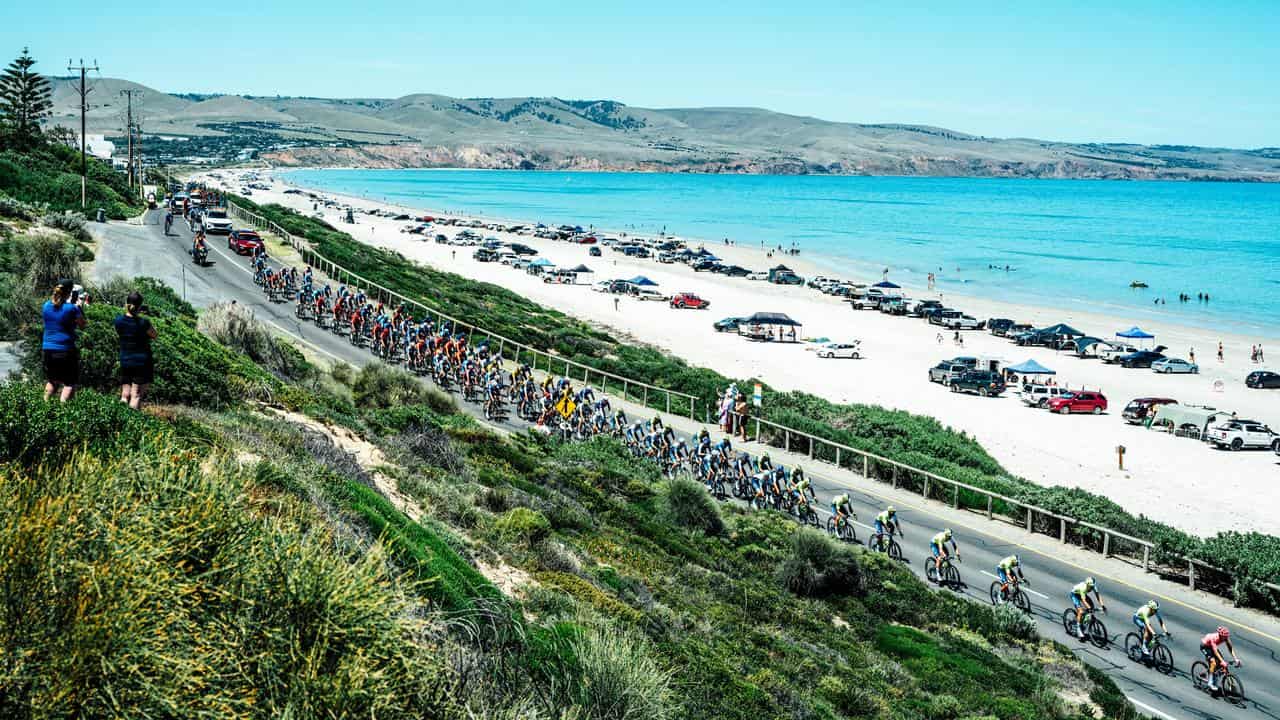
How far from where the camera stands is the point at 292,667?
17.6 ft

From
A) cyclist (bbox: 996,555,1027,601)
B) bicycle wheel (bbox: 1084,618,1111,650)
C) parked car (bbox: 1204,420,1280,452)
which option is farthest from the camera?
parked car (bbox: 1204,420,1280,452)

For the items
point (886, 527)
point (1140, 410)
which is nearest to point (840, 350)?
point (1140, 410)

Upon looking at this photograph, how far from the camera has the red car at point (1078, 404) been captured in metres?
41.9

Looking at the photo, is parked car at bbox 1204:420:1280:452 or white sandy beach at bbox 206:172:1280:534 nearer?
white sandy beach at bbox 206:172:1280:534

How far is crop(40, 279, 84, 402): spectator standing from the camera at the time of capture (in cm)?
1095

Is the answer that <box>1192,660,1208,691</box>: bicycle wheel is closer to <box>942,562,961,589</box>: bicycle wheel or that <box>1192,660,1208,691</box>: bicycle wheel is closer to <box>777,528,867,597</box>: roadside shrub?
<box>942,562,961,589</box>: bicycle wheel

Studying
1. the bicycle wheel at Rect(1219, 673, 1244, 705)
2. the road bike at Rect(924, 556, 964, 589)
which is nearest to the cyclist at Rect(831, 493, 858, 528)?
the road bike at Rect(924, 556, 964, 589)

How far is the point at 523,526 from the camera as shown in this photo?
45.6 feet

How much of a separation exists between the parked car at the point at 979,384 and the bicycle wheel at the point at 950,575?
27.5 metres

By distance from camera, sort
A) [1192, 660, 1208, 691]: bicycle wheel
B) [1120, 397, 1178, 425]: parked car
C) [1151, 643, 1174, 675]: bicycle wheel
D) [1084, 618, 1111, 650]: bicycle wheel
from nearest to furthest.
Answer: [1192, 660, 1208, 691]: bicycle wheel
[1151, 643, 1174, 675]: bicycle wheel
[1084, 618, 1111, 650]: bicycle wheel
[1120, 397, 1178, 425]: parked car

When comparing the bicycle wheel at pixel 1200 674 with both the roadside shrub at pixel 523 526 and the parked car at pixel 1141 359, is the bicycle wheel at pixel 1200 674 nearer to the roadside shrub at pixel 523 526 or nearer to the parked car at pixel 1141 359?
the roadside shrub at pixel 523 526

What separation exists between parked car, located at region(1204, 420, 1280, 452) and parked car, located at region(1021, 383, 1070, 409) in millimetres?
7000

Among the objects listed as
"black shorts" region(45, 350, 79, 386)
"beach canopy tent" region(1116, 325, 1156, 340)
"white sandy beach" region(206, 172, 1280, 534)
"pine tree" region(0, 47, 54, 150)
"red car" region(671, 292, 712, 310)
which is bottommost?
"white sandy beach" region(206, 172, 1280, 534)

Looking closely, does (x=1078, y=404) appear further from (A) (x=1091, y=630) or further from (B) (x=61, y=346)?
(B) (x=61, y=346)
